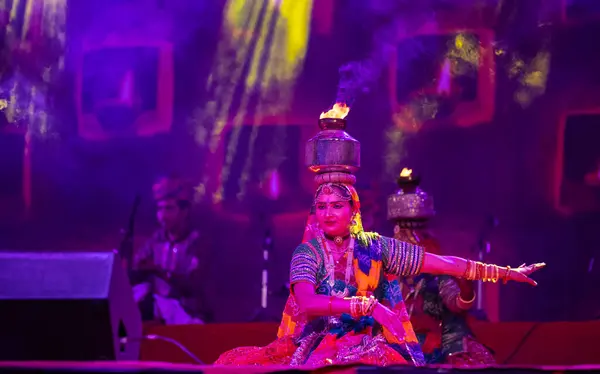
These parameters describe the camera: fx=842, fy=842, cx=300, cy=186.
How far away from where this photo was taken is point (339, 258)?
339cm

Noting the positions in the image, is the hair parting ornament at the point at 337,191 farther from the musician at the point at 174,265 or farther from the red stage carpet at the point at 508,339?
the musician at the point at 174,265

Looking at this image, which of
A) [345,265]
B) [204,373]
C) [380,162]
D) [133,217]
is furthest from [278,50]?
[204,373]

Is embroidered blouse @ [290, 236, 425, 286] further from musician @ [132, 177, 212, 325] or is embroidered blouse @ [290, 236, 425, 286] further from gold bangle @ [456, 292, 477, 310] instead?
musician @ [132, 177, 212, 325]

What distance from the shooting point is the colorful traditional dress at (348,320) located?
319 centimetres

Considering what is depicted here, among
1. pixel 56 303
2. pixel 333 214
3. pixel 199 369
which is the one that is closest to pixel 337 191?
pixel 333 214

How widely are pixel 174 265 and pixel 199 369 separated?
15.6 feet

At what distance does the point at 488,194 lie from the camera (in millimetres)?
6980

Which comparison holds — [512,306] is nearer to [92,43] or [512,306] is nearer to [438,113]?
[438,113]

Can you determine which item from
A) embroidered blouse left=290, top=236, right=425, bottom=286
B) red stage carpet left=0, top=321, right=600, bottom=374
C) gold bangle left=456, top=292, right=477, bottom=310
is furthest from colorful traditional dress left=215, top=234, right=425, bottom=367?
red stage carpet left=0, top=321, right=600, bottom=374

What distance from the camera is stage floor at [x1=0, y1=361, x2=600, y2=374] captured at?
1.83 m

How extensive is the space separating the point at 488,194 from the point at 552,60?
4.04ft

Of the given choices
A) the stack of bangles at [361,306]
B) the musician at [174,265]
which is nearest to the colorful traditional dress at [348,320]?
the stack of bangles at [361,306]

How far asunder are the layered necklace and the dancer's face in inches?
1.6

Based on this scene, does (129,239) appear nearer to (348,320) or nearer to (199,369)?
(348,320)
